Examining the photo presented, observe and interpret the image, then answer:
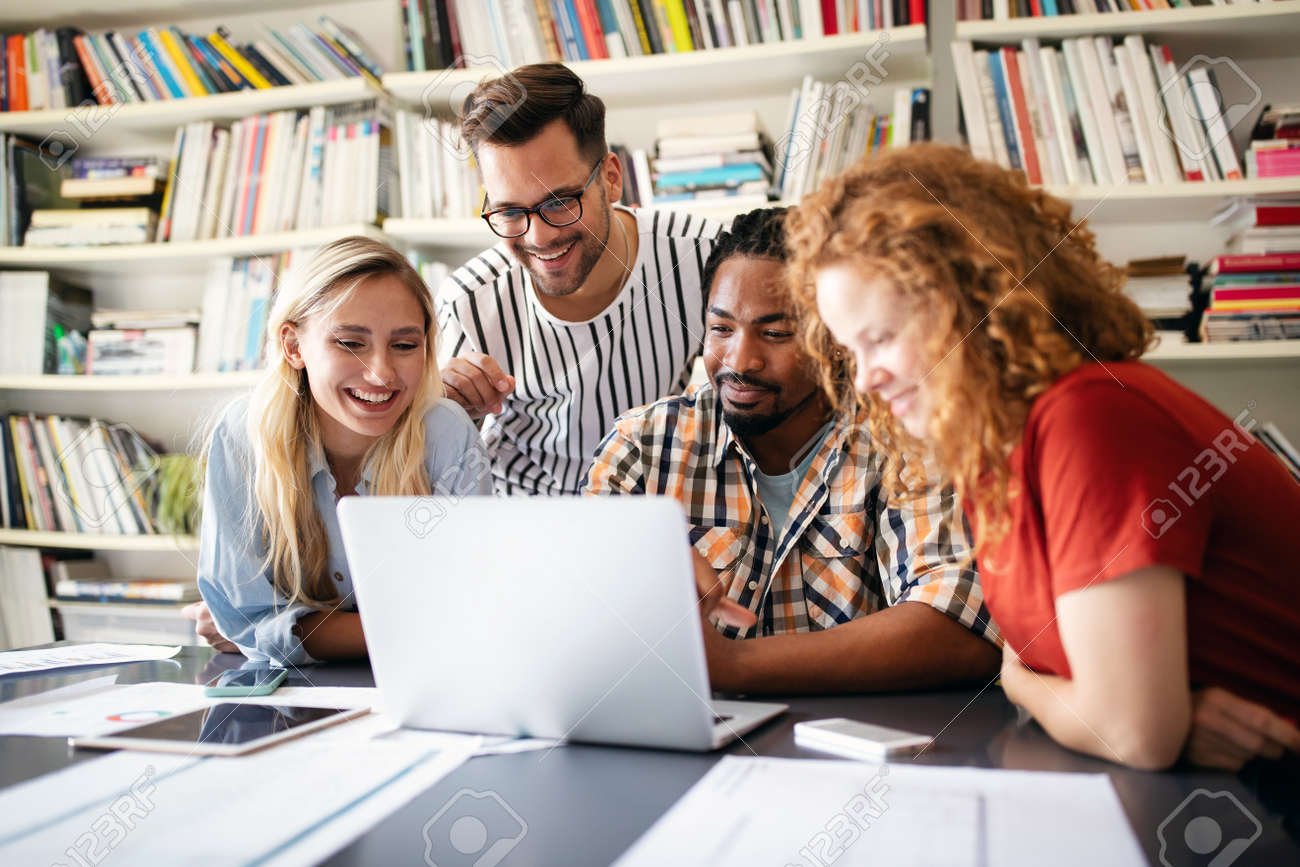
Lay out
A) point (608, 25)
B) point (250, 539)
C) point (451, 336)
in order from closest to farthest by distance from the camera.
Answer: point (250, 539) → point (451, 336) → point (608, 25)

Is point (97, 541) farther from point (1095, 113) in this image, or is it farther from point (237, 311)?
point (1095, 113)

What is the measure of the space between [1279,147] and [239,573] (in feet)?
7.31

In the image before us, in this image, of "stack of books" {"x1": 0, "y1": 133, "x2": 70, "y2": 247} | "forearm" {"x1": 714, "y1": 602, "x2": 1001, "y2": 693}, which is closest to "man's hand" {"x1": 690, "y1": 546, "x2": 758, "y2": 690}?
"forearm" {"x1": 714, "y1": 602, "x2": 1001, "y2": 693}

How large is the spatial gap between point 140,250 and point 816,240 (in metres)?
2.57

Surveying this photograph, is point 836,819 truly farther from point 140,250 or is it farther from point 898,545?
point 140,250

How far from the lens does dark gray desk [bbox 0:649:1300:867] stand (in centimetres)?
68

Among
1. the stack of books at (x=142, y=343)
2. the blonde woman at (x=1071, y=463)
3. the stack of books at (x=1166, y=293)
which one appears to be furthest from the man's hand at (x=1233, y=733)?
the stack of books at (x=142, y=343)

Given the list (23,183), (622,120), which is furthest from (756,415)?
(23,183)

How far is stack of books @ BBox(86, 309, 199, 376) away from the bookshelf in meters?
0.08

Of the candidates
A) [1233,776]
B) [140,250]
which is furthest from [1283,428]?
[140,250]

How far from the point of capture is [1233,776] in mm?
788

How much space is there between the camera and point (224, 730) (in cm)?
99

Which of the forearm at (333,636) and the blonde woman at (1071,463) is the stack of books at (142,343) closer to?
the forearm at (333,636)

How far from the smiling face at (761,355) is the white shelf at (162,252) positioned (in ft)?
5.10
